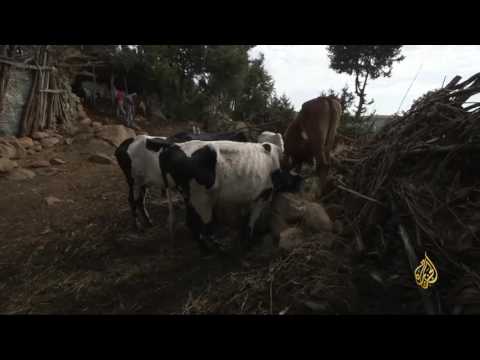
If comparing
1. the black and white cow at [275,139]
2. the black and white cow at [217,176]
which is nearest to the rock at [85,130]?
the black and white cow at [275,139]

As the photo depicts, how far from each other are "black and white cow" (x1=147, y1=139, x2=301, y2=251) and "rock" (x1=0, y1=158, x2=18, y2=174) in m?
5.87

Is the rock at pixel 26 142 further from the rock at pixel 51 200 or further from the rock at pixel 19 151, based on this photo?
the rock at pixel 51 200

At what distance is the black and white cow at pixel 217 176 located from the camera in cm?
344

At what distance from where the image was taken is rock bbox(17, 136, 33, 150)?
864 centimetres

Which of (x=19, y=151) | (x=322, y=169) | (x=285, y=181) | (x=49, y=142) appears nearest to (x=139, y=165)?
(x=285, y=181)

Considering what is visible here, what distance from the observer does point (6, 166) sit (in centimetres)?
710

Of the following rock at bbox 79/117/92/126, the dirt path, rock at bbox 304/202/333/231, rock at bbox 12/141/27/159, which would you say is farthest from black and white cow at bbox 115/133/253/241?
rock at bbox 79/117/92/126

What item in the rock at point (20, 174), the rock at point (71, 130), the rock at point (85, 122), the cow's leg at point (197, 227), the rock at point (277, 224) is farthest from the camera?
the rock at point (85, 122)

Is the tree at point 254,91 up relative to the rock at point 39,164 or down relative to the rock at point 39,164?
up

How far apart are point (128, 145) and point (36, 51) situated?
7957 millimetres

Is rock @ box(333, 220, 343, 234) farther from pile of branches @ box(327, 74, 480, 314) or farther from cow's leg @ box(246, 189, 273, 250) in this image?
cow's leg @ box(246, 189, 273, 250)

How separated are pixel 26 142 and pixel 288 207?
360 inches

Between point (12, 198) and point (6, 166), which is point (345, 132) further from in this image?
point (6, 166)

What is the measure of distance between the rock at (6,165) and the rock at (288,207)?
7.14 meters
